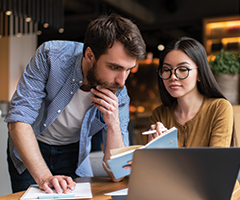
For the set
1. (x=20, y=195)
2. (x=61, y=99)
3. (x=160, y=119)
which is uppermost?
(x=61, y=99)

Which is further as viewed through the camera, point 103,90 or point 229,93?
point 229,93

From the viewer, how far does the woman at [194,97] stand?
4.61 feet

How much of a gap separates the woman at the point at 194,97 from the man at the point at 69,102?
10.3 inches

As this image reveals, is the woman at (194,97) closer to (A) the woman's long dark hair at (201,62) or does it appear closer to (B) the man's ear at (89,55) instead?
(A) the woman's long dark hair at (201,62)

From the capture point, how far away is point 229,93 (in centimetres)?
227

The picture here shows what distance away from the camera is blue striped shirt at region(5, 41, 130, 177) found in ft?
4.17

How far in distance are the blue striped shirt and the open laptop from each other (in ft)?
2.18

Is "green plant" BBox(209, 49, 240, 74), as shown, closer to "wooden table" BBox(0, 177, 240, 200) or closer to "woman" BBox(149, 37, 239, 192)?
"woman" BBox(149, 37, 239, 192)

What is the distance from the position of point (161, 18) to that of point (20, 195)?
663cm

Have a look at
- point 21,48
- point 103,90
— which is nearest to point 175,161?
point 103,90

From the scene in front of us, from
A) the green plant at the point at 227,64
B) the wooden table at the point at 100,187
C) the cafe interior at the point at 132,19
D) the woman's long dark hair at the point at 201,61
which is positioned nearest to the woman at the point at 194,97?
the woman's long dark hair at the point at 201,61

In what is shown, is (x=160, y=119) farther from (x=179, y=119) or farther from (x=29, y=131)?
(x=29, y=131)

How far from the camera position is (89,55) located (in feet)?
4.38

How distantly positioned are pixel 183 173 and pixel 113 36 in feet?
2.26
